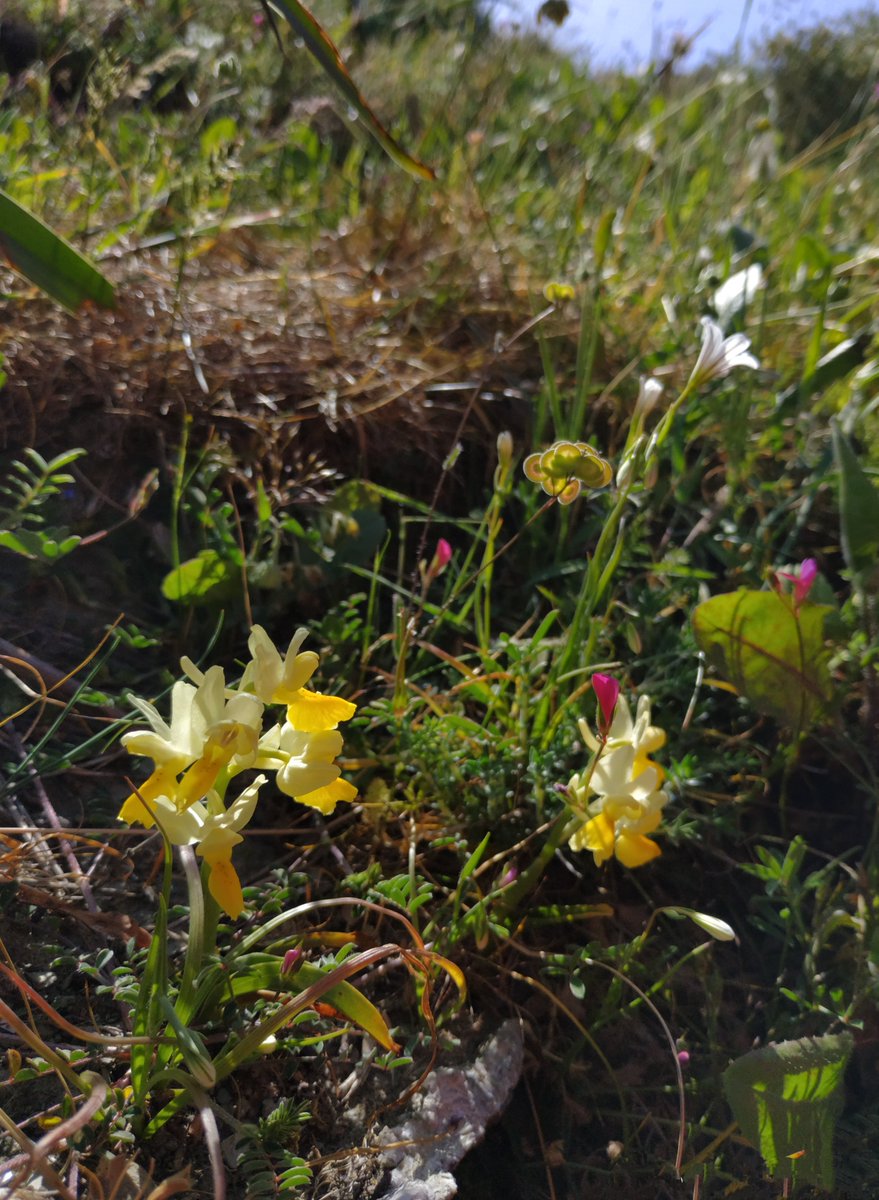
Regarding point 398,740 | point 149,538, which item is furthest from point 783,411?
point 149,538

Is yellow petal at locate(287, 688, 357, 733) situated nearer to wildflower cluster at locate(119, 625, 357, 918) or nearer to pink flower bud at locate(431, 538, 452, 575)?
wildflower cluster at locate(119, 625, 357, 918)

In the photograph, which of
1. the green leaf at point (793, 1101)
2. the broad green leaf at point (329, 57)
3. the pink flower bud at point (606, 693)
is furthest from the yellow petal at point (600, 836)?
the broad green leaf at point (329, 57)

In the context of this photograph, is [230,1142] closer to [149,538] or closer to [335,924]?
[335,924]

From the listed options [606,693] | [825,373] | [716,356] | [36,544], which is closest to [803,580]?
[716,356]

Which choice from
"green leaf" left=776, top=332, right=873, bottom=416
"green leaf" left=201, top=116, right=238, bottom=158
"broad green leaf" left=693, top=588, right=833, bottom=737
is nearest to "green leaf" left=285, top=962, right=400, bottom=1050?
"broad green leaf" left=693, top=588, right=833, bottom=737

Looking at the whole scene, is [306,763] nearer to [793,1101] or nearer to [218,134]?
[793,1101]
